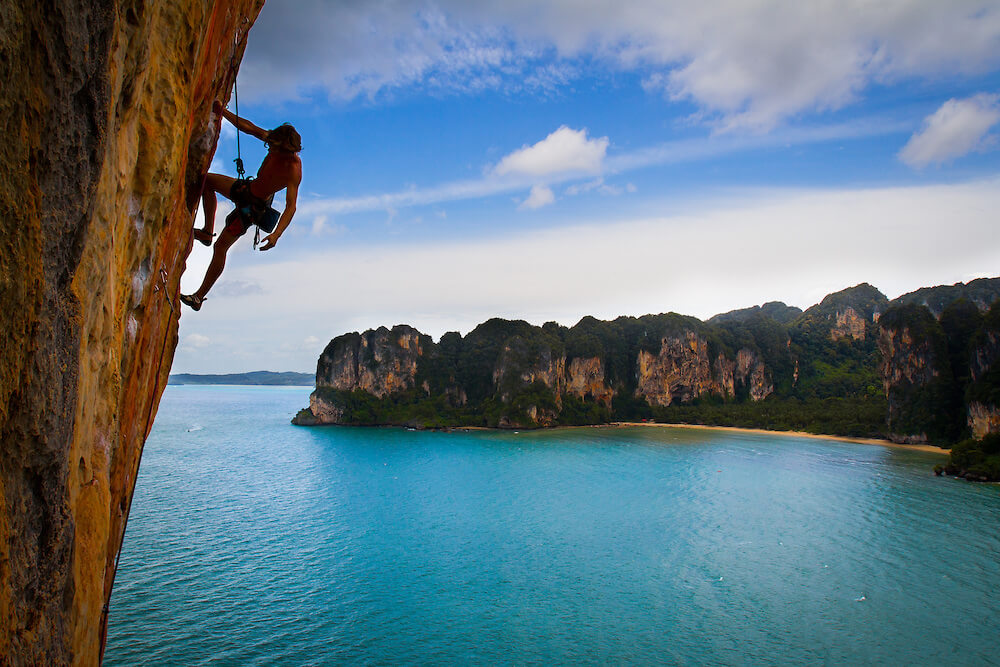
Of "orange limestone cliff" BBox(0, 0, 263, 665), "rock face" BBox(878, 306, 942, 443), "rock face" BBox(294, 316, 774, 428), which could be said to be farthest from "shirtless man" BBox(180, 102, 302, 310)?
"rock face" BBox(878, 306, 942, 443)

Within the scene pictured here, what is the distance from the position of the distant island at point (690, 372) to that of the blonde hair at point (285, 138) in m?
67.8

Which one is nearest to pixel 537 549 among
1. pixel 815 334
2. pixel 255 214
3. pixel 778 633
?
pixel 778 633

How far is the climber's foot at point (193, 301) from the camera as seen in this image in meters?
4.69

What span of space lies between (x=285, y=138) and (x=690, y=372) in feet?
335

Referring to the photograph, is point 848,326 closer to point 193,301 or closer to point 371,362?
point 371,362

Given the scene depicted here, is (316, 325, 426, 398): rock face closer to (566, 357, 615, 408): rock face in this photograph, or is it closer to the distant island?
the distant island

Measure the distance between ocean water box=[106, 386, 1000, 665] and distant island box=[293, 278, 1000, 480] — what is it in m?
25.5

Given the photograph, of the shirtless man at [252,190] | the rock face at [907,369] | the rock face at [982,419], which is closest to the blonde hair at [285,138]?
the shirtless man at [252,190]

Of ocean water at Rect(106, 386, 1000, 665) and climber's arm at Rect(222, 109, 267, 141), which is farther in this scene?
ocean water at Rect(106, 386, 1000, 665)

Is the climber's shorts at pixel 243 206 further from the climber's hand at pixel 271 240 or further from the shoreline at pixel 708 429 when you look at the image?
the shoreline at pixel 708 429

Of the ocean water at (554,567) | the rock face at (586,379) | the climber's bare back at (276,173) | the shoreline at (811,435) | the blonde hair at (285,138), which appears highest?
the blonde hair at (285,138)

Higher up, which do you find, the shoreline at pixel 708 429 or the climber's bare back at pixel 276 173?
the climber's bare back at pixel 276 173

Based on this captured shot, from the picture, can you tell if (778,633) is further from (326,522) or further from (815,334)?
(815,334)

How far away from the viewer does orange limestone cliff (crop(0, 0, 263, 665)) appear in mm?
2150
